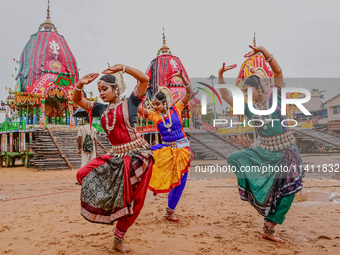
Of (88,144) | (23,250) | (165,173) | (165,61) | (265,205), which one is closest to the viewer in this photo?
(23,250)

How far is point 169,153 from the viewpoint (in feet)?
13.1

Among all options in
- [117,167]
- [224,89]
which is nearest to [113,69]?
[117,167]

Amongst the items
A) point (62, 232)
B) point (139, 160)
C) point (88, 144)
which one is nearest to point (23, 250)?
point (62, 232)

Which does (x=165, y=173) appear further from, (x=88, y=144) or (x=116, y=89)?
(x=88, y=144)

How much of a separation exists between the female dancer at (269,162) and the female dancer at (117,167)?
3.92 ft

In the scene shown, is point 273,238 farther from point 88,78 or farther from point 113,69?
point 88,78

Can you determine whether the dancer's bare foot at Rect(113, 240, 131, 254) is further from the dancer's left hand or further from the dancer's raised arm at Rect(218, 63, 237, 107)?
the dancer's raised arm at Rect(218, 63, 237, 107)

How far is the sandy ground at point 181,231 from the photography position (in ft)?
8.68

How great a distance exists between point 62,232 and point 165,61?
2368 centimetres

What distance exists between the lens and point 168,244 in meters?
2.77

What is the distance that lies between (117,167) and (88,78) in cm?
98

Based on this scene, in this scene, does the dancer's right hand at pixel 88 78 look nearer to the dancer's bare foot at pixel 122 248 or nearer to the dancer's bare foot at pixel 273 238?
the dancer's bare foot at pixel 122 248

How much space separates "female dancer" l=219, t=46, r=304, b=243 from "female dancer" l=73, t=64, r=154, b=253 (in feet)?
3.92

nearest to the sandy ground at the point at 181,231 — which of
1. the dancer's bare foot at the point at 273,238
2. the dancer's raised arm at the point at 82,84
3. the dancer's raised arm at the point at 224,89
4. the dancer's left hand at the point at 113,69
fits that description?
the dancer's bare foot at the point at 273,238
